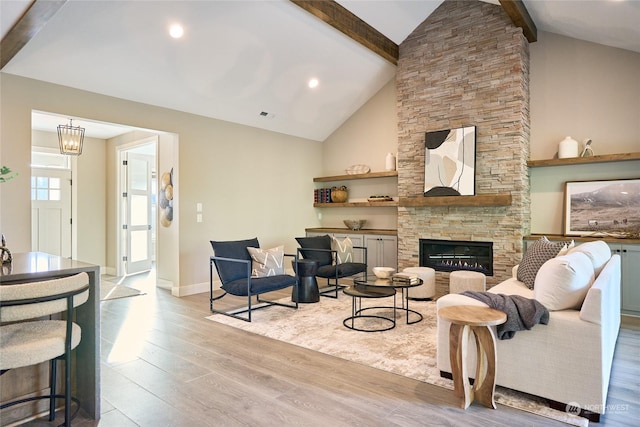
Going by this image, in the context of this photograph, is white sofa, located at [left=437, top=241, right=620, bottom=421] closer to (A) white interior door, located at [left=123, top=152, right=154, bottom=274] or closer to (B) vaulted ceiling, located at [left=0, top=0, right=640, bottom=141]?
(B) vaulted ceiling, located at [left=0, top=0, right=640, bottom=141]

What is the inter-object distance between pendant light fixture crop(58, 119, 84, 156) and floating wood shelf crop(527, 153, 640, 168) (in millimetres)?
6119

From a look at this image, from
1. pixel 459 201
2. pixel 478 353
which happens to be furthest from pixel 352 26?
pixel 478 353

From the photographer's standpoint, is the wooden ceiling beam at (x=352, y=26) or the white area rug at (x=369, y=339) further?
the wooden ceiling beam at (x=352, y=26)

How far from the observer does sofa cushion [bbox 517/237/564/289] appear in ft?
12.0

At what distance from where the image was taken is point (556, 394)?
7.69 ft

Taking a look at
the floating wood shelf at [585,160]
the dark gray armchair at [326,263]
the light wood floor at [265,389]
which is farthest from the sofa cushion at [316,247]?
the floating wood shelf at [585,160]

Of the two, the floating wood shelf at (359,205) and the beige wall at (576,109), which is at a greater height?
the beige wall at (576,109)

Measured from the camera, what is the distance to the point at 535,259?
3758mm

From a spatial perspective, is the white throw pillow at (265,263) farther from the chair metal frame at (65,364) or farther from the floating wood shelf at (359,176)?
the floating wood shelf at (359,176)

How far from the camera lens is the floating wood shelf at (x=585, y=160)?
4.48m

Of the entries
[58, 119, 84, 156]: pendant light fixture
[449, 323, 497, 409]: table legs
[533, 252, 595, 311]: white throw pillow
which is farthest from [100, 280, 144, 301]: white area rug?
[533, 252, 595, 311]: white throw pillow

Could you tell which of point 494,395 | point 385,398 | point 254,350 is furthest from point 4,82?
point 494,395

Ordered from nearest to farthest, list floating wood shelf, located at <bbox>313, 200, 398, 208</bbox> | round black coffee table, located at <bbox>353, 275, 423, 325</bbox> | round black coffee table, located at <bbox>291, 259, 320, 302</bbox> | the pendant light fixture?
round black coffee table, located at <bbox>353, 275, 423, 325</bbox> → round black coffee table, located at <bbox>291, 259, 320, 302</bbox> → the pendant light fixture → floating wood shelf, located at <bbox>313, 200, 398, 208</bbox>

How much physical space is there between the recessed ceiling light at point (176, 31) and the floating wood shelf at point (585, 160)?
467 centimetres
